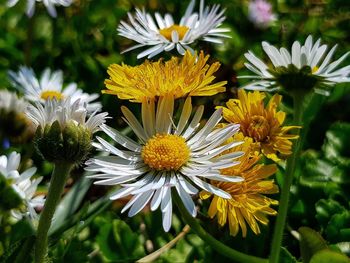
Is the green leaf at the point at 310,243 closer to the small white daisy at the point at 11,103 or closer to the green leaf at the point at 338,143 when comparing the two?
the green leaf at the point at 338,143

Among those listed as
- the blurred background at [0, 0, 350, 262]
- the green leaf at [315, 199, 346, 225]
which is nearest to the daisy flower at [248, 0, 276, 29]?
the blurred background at [0, 0, 350, 262]

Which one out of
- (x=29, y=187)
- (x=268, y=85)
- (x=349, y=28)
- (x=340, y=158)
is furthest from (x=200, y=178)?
(x=349, y=28)

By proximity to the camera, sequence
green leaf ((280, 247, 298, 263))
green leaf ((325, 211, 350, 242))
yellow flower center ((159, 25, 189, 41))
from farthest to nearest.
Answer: yellow flower center ((159, 25, 189, 41)) < green leaf ((325, 211, 350, 242)) < green leaf ((280, 247, 298, 263))

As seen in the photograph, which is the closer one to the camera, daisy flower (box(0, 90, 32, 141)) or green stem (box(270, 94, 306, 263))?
green stem (box(270, 94, 306, 263))

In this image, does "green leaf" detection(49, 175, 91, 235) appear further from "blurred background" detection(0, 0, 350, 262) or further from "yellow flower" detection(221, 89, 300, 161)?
"yellow flower" detection(221, 89, 300, 161)

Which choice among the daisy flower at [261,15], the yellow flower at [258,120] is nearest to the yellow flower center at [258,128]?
the yellow flower at [258,120]
